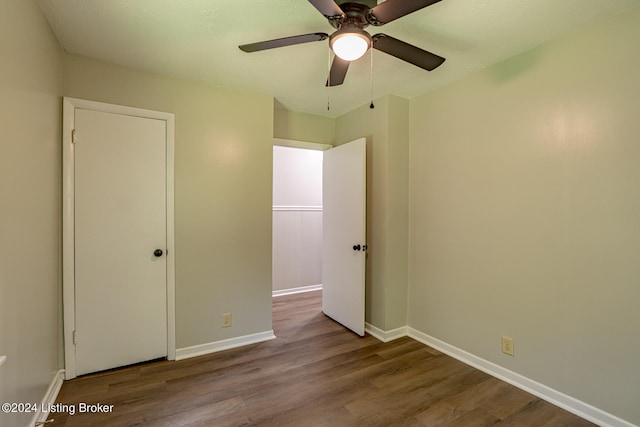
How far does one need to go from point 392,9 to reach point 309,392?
7.55 feet

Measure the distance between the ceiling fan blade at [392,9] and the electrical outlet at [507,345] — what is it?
226cm

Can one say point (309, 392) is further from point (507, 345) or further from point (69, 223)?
point (69, 223)

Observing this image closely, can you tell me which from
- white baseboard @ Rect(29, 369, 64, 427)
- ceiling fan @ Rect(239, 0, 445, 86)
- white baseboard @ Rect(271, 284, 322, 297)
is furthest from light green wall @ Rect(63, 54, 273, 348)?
white baseboard @ Rect(271, 284, 322, 297)

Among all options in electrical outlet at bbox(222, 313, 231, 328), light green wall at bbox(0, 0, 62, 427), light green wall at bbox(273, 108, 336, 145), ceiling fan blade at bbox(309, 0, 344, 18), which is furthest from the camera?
light green wall at bbox(273, 108, 336, 145)

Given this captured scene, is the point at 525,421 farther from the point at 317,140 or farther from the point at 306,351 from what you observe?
the point at 317,140

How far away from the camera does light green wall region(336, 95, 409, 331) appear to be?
2.84m

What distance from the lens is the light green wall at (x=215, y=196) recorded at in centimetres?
243

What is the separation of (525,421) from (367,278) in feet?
5.34

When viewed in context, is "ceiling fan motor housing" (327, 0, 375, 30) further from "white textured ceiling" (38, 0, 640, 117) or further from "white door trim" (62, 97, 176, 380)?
"white door trim" (62, 97, 176, 380)

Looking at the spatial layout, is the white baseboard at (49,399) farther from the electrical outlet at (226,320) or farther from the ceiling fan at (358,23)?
the ceiling fan at (358,23)

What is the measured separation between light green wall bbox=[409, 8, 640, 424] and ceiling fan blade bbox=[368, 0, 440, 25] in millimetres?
1351

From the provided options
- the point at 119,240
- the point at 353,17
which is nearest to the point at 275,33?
the point at 353,17

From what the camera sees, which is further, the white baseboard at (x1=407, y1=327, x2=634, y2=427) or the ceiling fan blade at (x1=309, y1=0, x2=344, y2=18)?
the white baseboard at (x1=407, y1=327, x2=634, y2=427)

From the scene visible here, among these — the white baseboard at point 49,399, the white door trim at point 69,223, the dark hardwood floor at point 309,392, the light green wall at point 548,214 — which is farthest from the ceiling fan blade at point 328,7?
the white baseboard at point 49,399
